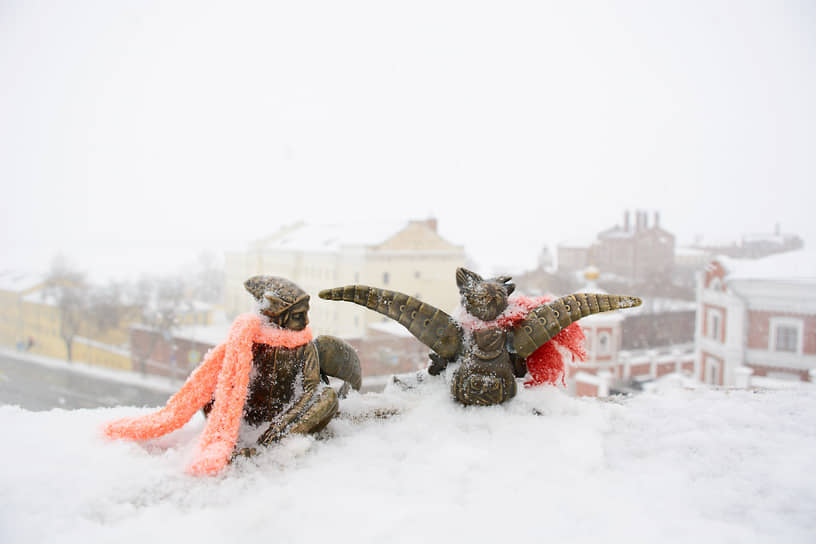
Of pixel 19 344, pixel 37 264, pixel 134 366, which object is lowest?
pixel 134 366

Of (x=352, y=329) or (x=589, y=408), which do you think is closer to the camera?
(x=589, y=408)

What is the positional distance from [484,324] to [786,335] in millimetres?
8534

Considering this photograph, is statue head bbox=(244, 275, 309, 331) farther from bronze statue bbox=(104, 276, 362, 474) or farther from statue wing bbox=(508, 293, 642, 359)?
statue wing bbox=(508, 293, 642, 359)

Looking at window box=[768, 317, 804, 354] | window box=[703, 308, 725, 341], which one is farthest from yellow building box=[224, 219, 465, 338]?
window box=[768, 317, 804, 354]

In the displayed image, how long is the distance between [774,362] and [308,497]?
926cm

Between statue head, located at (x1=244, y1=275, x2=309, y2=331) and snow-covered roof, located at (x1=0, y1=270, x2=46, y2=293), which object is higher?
statue head, located at (x1=244, y1=275, x2=309, y2=331)

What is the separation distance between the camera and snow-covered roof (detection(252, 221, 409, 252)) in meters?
11.2

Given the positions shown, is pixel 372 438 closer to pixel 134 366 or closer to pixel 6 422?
pixel 6 422

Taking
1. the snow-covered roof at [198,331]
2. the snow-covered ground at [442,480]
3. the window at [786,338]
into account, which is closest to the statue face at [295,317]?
the snow-covered ground at [442,480]

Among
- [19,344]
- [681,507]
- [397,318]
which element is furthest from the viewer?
[19,344]

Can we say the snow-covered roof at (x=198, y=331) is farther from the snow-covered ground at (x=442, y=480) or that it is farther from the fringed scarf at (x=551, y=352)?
the fringed scarf at (x=551, y=352)

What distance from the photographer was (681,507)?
3.47 ft

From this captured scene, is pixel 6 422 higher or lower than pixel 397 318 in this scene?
lower

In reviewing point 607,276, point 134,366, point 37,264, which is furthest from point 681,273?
point 37,264
